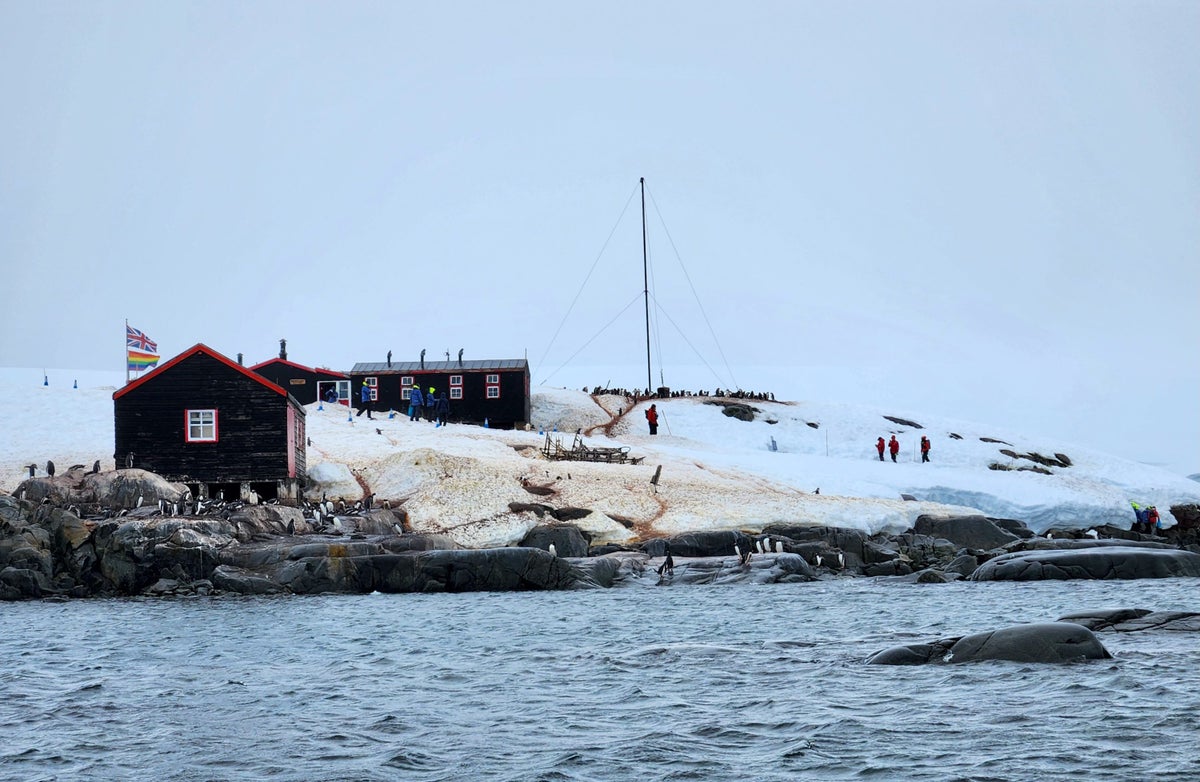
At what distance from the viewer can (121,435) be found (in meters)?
45.7

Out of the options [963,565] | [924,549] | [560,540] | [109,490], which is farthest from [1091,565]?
[109,490]

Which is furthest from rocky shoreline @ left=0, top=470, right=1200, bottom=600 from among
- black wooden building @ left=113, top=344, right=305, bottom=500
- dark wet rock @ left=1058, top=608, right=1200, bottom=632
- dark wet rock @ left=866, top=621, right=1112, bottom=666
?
dark wet rock @ left=866, top=621, right=1112, bottom=666

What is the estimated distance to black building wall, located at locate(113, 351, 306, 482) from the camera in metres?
45.6

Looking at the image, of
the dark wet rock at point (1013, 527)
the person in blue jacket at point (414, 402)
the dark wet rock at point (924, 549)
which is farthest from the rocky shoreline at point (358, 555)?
the person in blue jacket at point (414, 402)

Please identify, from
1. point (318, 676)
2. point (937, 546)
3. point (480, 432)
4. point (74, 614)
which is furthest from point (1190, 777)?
point (480, 432)

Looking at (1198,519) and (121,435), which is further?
(1198,519)

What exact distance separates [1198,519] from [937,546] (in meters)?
22.8

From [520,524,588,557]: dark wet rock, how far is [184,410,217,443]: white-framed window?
1332cm

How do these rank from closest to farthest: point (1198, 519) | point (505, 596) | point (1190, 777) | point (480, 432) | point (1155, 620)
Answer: point (1190, 777)
point (1155, 620)
point (505, 596)
point (1198, 519)
point (480, 432)

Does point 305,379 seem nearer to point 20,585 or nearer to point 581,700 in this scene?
point 20,585

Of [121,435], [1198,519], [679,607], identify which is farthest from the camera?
[1198,519]

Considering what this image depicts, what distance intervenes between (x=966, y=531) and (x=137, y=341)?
36265 millimetres

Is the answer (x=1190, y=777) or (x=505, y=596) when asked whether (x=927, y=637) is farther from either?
(x=505, y=596)

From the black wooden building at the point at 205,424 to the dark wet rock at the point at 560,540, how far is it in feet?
34.7
